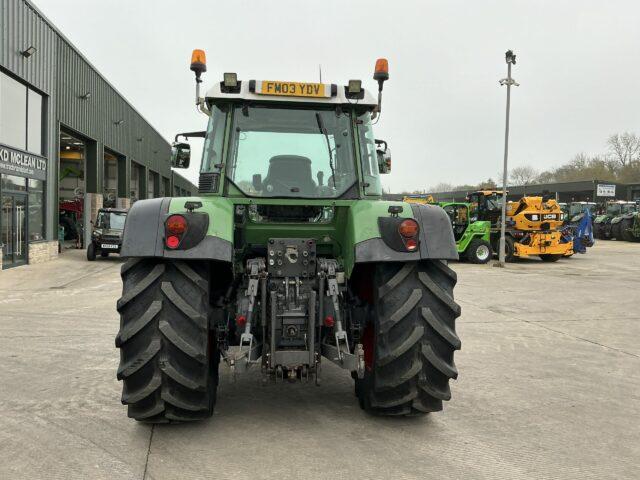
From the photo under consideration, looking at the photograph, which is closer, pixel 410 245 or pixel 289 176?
pixel 410 245

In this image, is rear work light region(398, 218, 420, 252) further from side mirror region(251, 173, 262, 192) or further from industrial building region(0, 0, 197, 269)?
industrial building region(0, 0, 197, 269)

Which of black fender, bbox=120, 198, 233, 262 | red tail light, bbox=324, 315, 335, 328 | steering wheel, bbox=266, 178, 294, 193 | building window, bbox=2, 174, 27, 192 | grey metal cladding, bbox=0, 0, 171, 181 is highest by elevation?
grey metal cladding, bbox=0, 0, 171, 181

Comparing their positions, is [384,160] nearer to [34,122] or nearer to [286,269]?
[286,269]

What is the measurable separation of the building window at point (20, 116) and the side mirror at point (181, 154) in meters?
12.9

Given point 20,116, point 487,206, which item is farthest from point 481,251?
point 20,116

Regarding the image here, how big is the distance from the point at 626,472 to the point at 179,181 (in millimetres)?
56150

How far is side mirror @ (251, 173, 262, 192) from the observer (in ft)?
14.7

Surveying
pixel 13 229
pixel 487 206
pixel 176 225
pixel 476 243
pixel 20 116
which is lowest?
pixel 476 243

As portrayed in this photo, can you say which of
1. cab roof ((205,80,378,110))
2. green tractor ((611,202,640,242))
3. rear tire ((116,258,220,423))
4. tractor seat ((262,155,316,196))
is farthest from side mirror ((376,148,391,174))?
green tractor ((611,202,640,242))

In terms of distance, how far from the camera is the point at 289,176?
178 inches

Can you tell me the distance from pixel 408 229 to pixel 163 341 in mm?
1799

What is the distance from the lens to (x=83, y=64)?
2250cm

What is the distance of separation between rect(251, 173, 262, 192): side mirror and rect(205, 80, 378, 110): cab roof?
0.63 metres

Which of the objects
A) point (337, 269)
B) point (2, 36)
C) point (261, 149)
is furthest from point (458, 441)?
point (2, 36)
